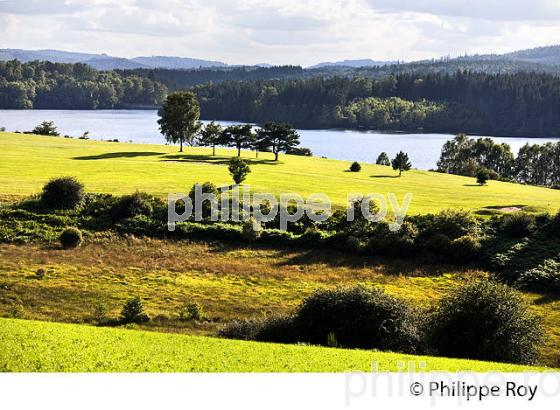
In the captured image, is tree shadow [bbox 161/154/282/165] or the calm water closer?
tree shadow [bbox 161/154/282/165]

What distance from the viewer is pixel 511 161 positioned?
13812 cm

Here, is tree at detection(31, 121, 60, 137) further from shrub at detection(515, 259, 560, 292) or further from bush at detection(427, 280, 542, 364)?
bush at detection(427, 280, 542, 364)

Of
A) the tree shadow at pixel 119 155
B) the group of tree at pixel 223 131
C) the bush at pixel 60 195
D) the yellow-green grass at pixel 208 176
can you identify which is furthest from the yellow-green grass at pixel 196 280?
the group of tree at pixel 223 131

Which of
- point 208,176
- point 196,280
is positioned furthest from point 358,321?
point 208,176

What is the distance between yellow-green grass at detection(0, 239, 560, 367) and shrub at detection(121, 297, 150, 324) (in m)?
0.63

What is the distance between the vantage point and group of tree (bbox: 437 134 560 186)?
13738cm

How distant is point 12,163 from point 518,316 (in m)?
65.4

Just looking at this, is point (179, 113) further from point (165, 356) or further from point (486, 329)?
point (165, 356)

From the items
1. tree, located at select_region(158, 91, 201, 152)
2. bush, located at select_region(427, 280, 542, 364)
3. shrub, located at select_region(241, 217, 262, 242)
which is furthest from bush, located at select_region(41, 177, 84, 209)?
tree, located at select_region(158, 91, 201, 152)

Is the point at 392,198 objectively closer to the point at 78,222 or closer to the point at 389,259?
the point at 389,259

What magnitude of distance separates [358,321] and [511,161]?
120 metres

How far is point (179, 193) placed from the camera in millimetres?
62750
